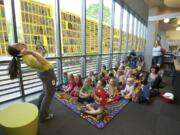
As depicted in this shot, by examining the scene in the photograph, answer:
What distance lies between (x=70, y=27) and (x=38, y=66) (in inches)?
103

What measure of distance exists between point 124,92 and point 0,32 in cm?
314

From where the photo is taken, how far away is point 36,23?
315 centimetres

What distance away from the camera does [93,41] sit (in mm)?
5129

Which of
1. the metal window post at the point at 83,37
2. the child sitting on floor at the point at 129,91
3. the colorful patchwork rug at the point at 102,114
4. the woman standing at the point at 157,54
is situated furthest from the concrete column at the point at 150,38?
the colorful patchwork rug at the point at 102,114

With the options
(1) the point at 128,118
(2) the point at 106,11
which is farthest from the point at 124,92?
(2) the point at 106,11

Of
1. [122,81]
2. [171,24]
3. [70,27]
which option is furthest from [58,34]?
[171,24]

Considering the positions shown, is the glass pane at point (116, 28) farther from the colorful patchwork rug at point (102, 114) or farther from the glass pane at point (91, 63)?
the colorful patchwork rug at point (102, 114)

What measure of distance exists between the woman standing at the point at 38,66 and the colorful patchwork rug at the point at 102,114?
62cm

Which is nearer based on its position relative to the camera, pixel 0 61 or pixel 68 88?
pixel 0 61

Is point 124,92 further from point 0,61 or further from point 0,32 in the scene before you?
point 0,32

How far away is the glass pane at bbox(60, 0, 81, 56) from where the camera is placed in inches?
150

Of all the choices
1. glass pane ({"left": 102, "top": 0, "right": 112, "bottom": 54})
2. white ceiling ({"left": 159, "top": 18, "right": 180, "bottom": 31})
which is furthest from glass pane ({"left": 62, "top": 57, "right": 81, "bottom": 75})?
white ceiling ({"left": 159, "top": 18, "right": 180, "bottom": 31})

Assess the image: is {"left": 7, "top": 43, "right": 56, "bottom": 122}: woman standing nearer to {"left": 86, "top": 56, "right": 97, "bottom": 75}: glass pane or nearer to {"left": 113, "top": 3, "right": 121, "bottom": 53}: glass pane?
{"left": 86, "top": 56, "right": 97, "bottom": 75}: glass pane

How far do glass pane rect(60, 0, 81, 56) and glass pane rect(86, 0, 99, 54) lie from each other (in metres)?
0.43
